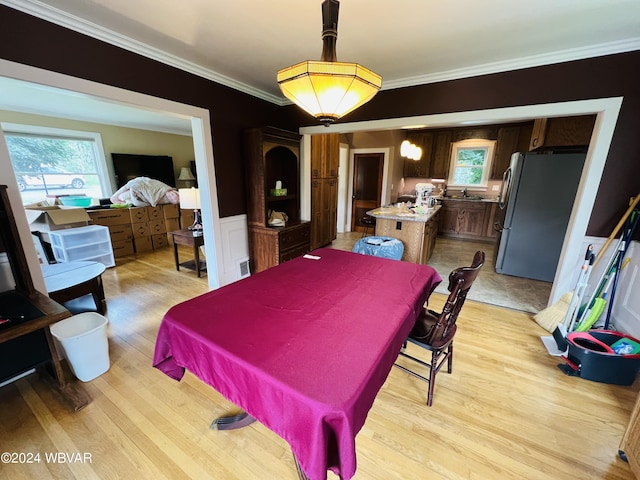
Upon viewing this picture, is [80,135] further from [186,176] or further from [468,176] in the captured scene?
[468,176]

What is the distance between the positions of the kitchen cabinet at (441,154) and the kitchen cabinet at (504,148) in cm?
96

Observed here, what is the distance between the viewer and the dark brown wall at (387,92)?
1744mm

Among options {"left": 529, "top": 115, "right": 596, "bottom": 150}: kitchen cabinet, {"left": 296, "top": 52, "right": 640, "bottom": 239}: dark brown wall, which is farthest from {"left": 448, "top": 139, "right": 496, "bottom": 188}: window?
{"left": 296, "top": 52, "right": 640, "bottom": 239}: dark brown wall

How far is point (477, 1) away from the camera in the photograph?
1.57m

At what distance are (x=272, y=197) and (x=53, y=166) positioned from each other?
4267 mm

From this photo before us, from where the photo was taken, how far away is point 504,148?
5480 millimetres

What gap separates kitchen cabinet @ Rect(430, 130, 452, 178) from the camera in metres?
5.96

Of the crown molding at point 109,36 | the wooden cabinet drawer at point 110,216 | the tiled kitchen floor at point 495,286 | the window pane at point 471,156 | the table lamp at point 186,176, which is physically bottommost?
the tiled kitchen floor at point 495,286

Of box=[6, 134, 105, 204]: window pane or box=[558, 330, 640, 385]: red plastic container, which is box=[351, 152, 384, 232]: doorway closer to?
box=[558, 330, 640, 385]: red plastic container

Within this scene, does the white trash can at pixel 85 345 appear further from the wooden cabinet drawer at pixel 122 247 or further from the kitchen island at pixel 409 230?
the kitchen island at pixel 409 230

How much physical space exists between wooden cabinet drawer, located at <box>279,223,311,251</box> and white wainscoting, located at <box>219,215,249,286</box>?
0.55m

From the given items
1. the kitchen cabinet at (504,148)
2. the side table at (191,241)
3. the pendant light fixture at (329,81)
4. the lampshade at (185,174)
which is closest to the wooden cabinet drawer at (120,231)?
Answer: the side table at (191,241)

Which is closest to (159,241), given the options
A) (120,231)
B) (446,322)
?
(120,231)

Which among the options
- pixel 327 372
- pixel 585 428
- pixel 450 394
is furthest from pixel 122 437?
pixel 585 428
